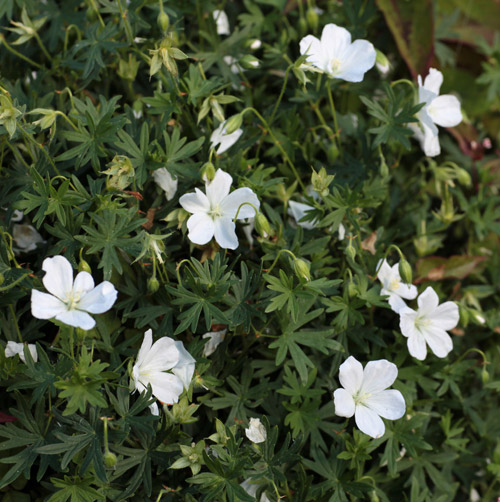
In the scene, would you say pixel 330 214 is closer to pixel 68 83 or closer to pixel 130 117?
pixel 130 117

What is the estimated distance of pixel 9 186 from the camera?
133 centimetres

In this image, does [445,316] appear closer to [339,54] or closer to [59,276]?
[339,54]

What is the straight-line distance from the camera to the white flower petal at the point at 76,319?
103 centimetres

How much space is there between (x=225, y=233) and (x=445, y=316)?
0.55m

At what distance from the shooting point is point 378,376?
4.14 feet

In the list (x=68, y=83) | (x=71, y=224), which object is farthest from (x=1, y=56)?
(x=71, y=224)

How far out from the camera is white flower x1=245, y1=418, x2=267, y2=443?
1.25m

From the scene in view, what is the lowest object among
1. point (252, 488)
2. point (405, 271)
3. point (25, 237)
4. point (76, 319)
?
point (252, 488)

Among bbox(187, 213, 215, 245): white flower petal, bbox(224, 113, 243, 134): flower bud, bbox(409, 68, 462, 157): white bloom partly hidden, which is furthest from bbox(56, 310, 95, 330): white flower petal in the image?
bbox(409, 68, 462, 157): white bloom partly hidden

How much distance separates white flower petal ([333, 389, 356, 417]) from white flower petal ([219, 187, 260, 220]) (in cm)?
39

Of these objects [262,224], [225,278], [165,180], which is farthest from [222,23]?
[225,278]

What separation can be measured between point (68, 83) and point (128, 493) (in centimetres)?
97

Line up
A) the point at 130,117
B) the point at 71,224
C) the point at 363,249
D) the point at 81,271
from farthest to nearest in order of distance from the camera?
the point at 363,249, the point at 130,117, the point at 71,224, the point at 81,271

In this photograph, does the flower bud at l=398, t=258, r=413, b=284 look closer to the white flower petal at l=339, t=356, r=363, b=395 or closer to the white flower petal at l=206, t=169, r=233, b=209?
the white flower petal at l=339, t=356, r=363, b=395
